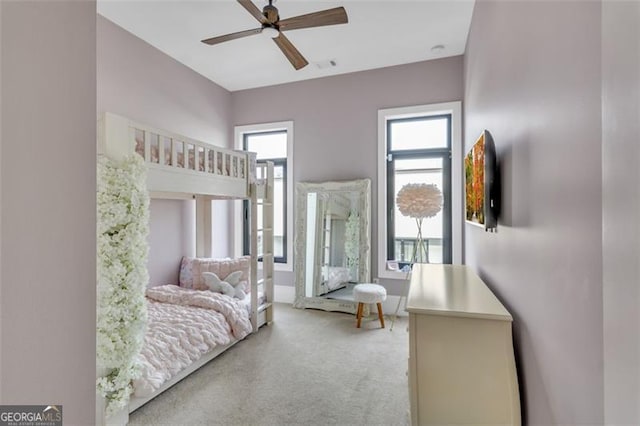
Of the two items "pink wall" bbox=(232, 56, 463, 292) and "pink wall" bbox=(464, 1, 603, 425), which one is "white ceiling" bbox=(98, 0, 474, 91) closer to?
"pink wall" bbox=(232, 56, 463, 292)

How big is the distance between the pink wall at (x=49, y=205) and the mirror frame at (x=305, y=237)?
3.44 metres

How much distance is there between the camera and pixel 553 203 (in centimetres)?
100

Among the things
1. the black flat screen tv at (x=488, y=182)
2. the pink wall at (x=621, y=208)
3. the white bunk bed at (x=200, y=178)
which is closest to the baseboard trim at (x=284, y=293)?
the white bunk bed at (x=200, y=178)

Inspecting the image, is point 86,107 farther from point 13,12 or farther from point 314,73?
point 314,73

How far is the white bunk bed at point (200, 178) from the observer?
1.95 metres

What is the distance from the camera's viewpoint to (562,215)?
0.94 meters

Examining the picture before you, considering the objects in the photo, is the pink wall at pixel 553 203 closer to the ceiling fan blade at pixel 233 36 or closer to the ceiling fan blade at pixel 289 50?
the ceiling fan blade at pixel 289 50

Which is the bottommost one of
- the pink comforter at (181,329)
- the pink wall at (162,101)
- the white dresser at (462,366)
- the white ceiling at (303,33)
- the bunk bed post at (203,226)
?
the pink comforter at (181,329)

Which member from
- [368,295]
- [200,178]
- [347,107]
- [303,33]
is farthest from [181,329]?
[347,107]

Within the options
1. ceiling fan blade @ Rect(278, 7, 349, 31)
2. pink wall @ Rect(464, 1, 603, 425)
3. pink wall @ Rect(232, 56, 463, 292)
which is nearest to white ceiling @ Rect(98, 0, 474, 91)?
pink wall @ Rect(232, 56, 463, 292)

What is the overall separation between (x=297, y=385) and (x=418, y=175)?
2.76m

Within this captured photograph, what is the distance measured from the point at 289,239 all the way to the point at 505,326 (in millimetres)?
3330

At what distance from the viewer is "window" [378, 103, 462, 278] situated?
371 centimetres

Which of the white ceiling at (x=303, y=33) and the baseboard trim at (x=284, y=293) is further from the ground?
the white ceiling at (x=303, y=33)
